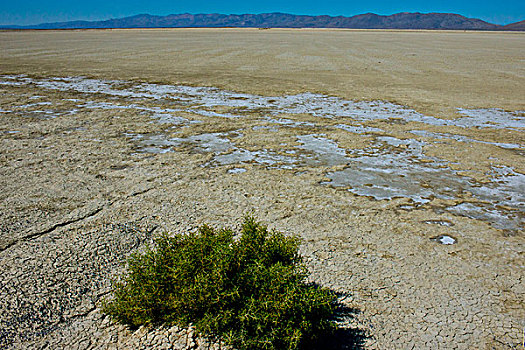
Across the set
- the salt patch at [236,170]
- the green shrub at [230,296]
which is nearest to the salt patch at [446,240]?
the green shrub at [230,296]

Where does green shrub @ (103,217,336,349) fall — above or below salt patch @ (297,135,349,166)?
above

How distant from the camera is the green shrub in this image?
1.92 m

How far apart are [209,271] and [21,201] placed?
2.62m

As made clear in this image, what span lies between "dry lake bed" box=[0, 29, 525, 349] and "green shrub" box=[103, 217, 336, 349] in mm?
186

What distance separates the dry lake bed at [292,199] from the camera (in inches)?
93.7

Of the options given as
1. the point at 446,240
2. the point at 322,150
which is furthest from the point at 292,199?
the point at 322,150

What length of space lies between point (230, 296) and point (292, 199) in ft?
6.65

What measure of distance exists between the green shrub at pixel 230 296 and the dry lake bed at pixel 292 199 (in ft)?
0.61

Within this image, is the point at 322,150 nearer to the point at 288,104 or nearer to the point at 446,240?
the point at 446,240

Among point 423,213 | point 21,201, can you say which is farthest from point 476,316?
point 21,201

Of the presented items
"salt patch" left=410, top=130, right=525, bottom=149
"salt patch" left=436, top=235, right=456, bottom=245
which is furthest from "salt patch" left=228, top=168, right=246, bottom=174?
"salt patch" left=410, top=130, right=525, bottom=149

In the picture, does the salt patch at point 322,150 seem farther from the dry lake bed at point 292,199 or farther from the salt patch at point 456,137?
the salt patch at point 456,137

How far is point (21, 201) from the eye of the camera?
3.80 meters

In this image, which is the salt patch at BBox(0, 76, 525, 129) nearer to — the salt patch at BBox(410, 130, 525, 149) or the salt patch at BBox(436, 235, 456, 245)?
the salt patch at BBox(410, 130, 525, 149)
